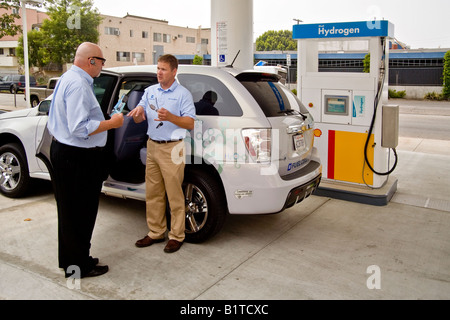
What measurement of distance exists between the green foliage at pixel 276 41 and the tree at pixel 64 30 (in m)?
53.3

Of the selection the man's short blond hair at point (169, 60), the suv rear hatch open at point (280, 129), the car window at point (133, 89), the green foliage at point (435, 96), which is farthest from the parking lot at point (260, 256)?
the green foliage at point (435, 96)

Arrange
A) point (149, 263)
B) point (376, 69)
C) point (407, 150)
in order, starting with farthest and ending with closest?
point (407, 150)
point (376, 69)
point (149, 263)

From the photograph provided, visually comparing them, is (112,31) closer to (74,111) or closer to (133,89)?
(133,89)

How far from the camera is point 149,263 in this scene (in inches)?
163

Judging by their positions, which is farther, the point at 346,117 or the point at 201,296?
the point at 346,117

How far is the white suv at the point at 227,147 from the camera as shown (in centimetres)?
425

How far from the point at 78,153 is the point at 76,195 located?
1.16 feet

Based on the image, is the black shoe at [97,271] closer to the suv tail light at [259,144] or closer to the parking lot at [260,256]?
the parking lot at [260,256]

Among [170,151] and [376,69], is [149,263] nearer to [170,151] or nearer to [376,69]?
[170,151]

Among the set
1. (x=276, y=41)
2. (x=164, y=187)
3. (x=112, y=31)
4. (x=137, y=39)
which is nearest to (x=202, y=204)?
(x=164, y=187)

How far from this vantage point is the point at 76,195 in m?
3.68

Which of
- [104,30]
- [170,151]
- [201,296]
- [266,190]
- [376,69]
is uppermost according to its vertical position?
[104,30]

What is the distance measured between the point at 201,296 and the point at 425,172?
19.8 ft

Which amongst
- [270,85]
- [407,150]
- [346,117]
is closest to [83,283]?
[270,85]
